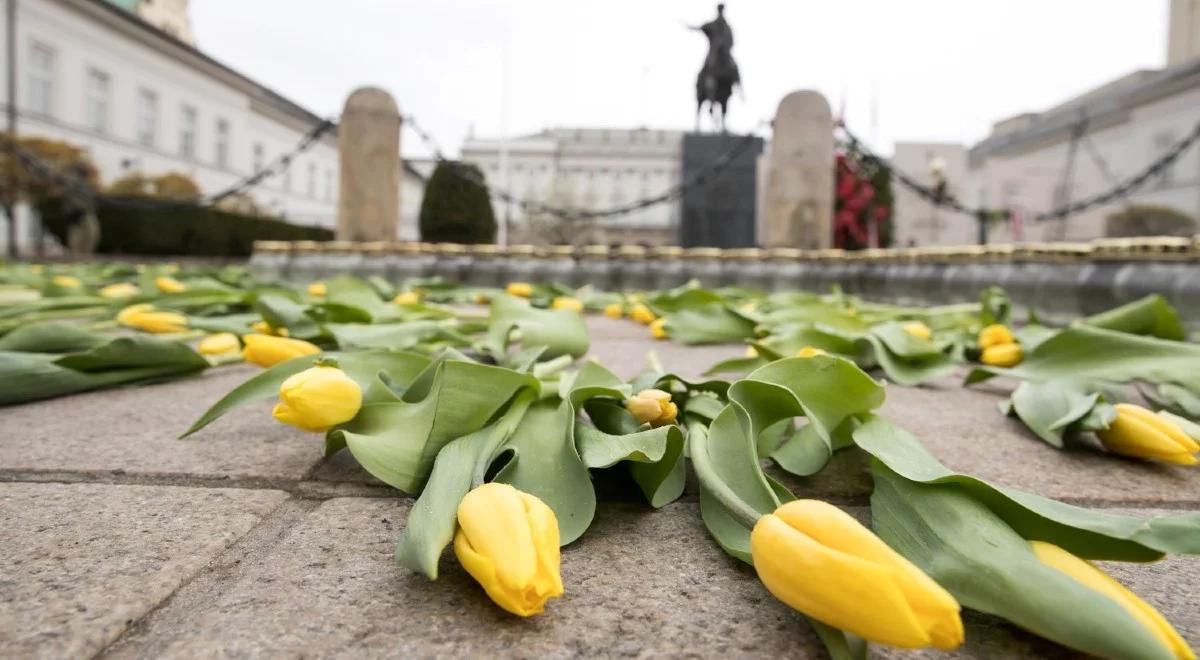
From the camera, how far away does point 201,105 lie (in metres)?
29.8

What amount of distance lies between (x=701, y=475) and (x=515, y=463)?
0.19 m

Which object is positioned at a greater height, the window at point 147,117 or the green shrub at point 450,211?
the window at point 147,117

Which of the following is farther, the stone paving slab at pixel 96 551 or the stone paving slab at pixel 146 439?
the stone paving slab at pixel 146 439

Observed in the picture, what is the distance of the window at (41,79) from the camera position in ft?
72.5

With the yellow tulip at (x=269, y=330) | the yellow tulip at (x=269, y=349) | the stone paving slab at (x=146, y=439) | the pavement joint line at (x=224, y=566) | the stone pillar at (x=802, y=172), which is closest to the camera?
the pavement joint line at (x=224, y=566)

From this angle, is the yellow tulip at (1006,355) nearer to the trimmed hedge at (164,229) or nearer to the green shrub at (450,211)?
the green shrub at (450,211)

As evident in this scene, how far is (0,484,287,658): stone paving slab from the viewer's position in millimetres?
512

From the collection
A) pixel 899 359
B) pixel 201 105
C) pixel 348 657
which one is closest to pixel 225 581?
pixel 348 657

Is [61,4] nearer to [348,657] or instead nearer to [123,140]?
[123,140]

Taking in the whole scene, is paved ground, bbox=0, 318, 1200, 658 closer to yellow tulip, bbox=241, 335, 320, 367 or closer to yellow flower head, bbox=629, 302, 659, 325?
yellow tulip, bbox=241, 335, 320, 367

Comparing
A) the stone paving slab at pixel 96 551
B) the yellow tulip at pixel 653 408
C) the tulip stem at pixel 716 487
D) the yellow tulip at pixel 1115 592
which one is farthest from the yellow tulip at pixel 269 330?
the yellow tulip at pixel 1115 592

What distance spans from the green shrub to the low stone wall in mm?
7166

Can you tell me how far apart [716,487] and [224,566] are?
0.44 metres

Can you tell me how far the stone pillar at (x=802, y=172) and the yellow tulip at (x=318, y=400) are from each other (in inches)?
243
